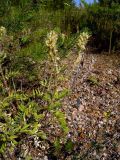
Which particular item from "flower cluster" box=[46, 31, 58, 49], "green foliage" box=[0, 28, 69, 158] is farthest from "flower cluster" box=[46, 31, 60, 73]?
"green foliage" box=[0, 28, 69, 158]

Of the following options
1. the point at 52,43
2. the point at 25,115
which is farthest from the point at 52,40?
the point at 25,115

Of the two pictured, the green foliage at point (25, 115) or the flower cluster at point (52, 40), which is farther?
the green foliage at point (25, 115)

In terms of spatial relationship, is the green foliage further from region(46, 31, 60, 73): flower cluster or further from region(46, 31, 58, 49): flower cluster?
region(46, 31, 58, 49): flower cluster

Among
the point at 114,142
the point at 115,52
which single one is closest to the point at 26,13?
the point at 114,142

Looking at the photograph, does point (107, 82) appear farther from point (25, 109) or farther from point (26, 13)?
point (25, 109)

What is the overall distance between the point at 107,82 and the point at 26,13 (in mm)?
1641

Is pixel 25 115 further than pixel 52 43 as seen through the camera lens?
Yes

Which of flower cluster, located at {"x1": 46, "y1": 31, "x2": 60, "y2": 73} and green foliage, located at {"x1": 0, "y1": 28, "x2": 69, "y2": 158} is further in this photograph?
green foliage, located at {"x1": 0, "y1": 28, "x2": 69, "y2": 158}

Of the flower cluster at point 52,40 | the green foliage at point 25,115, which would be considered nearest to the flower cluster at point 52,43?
the flower cluster at point 52,40

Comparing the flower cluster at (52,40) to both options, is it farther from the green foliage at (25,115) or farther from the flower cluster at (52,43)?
the green foliage at (25,115)

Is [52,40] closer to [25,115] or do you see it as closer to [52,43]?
[52,43]

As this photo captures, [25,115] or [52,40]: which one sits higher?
[52,40]

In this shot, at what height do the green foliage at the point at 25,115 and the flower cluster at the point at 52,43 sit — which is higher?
the flower cluster at the point at 52,43

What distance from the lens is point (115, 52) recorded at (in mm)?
7730
